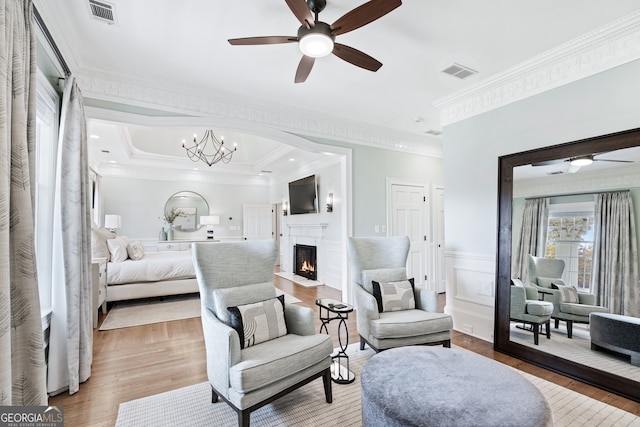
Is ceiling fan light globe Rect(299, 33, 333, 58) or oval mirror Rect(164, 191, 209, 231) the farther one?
oval mirror Rect(164, 191, 209, 231)

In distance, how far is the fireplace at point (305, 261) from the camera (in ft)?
22.3

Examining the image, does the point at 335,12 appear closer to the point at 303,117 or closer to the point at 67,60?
the point at 303,117

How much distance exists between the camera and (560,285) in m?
2.79

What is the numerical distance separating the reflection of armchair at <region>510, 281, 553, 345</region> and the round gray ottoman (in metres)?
1.50

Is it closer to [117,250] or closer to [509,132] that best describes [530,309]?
[509,132]

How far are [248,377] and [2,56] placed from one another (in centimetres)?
189

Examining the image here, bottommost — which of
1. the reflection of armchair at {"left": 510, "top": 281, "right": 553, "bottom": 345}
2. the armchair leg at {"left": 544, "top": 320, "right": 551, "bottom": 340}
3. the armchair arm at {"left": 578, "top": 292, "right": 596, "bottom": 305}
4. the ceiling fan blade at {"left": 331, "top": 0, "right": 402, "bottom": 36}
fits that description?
the armchair leg at {"left": 544, "top": 320, "right": 551, "bottom": 340}

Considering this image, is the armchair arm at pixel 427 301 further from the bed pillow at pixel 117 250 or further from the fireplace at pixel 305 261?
the bed pillow at pixel 117 250

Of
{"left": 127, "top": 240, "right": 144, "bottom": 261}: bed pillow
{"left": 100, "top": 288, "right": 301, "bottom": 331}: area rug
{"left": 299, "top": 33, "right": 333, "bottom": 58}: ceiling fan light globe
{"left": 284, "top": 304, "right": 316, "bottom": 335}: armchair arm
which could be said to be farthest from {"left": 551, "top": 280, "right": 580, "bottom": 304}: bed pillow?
{"left": 127, "top": 240, "right": 144, "bottom": 261}: bed pillow

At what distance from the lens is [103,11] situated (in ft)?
7.52

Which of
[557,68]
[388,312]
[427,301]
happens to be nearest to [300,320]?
[388,312]

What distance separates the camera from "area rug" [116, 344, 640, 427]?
199cm

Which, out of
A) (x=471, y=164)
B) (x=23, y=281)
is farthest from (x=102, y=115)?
(x=471, y=164)

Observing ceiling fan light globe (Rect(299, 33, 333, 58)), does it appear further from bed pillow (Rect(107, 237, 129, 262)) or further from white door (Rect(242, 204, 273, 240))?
white door (Rect(242, 204, 273, 240))
